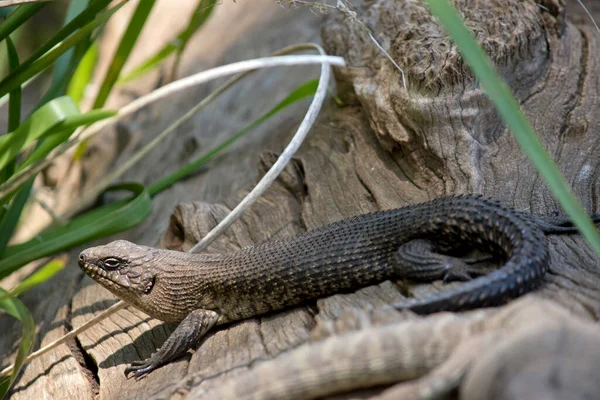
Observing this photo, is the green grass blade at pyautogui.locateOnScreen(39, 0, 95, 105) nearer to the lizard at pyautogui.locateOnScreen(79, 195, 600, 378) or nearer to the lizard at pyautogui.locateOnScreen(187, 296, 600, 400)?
the lizard at pyautogui.locateOnScreen(79, 195, 600, 378)

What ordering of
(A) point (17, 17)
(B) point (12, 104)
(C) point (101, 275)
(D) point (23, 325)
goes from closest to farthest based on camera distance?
(D) point (23, 325)
(A) point (17, 17)
(C) point (101, 275)
(B) point (12, 104)

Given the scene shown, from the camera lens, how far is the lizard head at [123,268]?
4.64 metres

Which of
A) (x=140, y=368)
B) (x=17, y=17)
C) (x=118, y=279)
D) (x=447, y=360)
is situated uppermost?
(x=17, y=17)

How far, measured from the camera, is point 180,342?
13.9 ft

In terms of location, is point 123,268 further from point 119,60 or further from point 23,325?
point 119,60

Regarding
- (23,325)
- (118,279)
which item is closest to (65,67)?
(118,279)

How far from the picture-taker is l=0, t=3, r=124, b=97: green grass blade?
15.0 feet

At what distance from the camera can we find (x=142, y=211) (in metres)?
5.19

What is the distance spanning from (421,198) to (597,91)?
69.9 inches

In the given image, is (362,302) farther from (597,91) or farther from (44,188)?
(44,188)

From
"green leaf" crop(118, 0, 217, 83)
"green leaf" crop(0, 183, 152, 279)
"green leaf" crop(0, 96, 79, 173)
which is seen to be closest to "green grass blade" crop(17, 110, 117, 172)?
"green leaf" crop(0, 96, 79, 173)

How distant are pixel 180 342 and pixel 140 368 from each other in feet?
1.04

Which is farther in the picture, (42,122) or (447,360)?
(42,122)

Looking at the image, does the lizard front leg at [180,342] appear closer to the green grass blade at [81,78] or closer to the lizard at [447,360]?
the lizard at [447,360]
